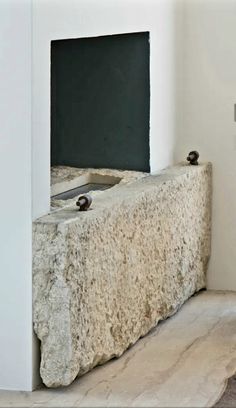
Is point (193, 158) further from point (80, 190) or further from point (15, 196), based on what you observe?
point (15, 196)

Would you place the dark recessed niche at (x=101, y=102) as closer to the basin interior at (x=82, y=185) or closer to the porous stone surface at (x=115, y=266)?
the basin interior at (x=82, y=185)

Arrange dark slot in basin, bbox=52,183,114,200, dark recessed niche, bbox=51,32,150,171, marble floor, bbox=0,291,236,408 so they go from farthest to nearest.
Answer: dark recessed niche, bbox=51,32,150,171
dark slot in basin, bbox=52,183,114,200
marble floor, bbox=0,291,236,408

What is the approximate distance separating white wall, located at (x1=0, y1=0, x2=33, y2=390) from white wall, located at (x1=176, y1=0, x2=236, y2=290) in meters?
1.84

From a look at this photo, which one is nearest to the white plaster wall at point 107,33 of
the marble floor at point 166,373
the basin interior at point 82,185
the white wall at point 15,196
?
the white wall at point 15,196

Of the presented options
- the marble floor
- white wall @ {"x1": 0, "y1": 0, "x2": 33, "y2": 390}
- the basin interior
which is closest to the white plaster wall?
white wall @ {"x1": 0, "y1": 0, "x2": 33, "y2": 390}

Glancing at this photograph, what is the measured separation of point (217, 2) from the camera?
5531 mm

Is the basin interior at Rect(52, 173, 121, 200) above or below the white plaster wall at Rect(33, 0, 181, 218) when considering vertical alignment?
below

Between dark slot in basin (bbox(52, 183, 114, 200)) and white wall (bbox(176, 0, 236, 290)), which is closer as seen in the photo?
dark slot in basin (bbox(52, 183, 114, 200))

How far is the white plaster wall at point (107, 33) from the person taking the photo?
13.0 feet

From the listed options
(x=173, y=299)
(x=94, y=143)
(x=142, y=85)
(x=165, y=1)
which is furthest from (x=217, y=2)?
(x=173, y=299)

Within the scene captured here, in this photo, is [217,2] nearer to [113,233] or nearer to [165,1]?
[165,1]

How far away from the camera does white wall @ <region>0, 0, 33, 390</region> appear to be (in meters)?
3.89

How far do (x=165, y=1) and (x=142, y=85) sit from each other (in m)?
0.46

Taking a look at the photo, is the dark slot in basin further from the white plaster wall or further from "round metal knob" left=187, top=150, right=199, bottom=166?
"round metal knob" left=187, top=150, right=199, bottom=166
